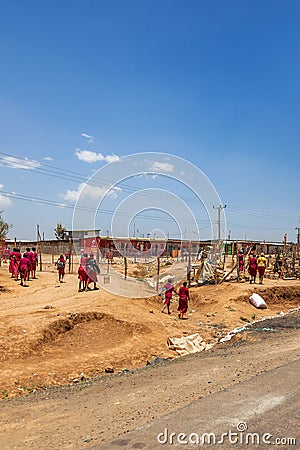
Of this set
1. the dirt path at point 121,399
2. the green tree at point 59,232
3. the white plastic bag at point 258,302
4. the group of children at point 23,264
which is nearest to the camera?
the dirt path at point 121,399

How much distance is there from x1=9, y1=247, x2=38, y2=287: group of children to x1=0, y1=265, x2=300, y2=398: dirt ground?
185 cm

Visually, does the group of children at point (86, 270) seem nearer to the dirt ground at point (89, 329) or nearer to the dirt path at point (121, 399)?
the dirt ground at point (89, 329)

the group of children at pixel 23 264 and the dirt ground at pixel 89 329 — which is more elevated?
the group of children at pixel 23 264

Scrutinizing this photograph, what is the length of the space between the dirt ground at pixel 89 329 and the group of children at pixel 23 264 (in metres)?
1.85

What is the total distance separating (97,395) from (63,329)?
5.00 m

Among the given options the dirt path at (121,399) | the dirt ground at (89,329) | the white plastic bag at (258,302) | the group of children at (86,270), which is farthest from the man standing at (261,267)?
the dirt path at (121,399)

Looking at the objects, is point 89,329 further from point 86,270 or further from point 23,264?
point 23,264

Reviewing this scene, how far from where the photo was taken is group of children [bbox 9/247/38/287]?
20.2m

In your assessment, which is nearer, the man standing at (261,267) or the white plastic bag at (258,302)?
the white plastic bag at (258,302)

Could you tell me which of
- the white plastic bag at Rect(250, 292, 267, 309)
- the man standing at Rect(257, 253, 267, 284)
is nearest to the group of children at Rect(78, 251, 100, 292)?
the white plastic bag at Rect(250, 292, 267, 309)

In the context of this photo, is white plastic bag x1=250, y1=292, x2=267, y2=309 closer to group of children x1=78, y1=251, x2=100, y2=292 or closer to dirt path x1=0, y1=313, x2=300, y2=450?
group of children x1=78, y1=251, x2=100, y2=292

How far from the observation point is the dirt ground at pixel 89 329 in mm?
8531

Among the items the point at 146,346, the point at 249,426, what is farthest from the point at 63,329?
the point at 249,426

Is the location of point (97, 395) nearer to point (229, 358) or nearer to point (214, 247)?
point (229, 358)
